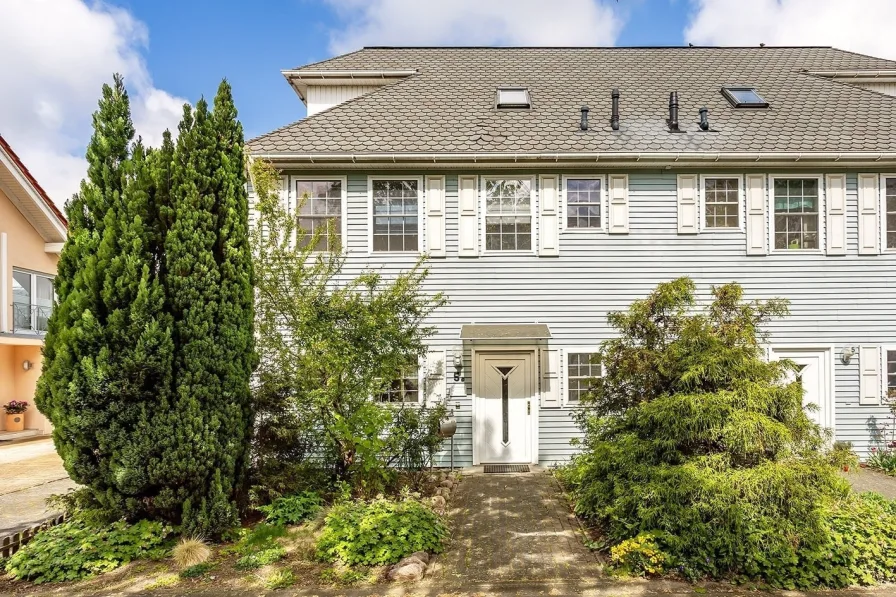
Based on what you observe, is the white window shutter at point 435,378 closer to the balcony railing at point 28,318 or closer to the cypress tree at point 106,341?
the cypress tree at point 106,341

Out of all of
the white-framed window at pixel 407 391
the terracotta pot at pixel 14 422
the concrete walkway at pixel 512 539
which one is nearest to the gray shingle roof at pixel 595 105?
the white-framed window at pixel 407 391

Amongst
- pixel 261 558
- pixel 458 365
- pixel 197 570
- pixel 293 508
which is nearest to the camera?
pixel 197 570

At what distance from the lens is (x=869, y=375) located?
364 inches

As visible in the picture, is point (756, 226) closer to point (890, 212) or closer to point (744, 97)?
point (890, 212)

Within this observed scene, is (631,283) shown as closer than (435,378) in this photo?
No

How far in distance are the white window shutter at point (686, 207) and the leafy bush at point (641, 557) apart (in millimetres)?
6226

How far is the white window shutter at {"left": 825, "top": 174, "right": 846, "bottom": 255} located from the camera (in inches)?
366

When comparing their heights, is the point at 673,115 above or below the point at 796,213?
above

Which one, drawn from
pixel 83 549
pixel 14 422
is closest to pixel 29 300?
pixel 14 422

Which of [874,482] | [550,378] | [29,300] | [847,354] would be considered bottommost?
[874,482]

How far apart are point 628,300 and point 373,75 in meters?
8.03

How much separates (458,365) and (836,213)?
310 inches

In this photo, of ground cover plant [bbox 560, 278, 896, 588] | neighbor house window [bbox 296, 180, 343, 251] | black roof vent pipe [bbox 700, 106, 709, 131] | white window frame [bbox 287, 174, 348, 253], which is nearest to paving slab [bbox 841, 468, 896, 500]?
ground cover plant [bbox 560, 278, 896, 588]

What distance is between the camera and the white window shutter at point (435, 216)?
9.35 meters
